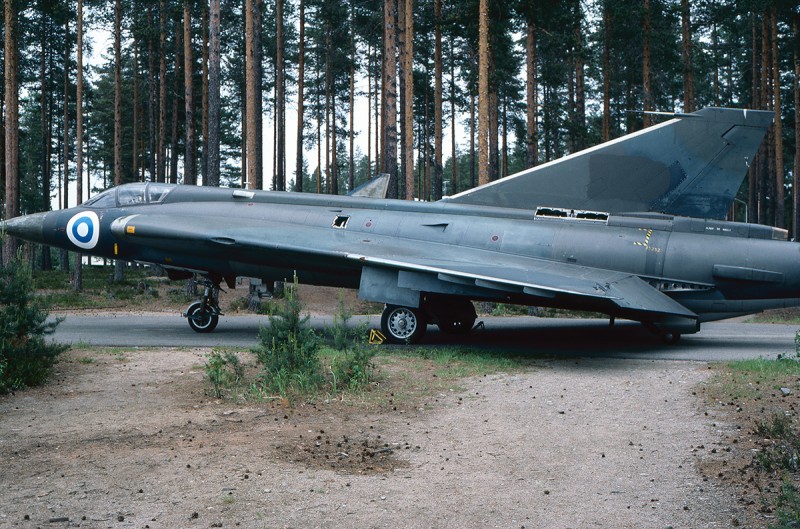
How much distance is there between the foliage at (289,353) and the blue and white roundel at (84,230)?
7.18 meters

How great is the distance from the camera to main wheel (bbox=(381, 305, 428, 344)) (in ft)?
43.6

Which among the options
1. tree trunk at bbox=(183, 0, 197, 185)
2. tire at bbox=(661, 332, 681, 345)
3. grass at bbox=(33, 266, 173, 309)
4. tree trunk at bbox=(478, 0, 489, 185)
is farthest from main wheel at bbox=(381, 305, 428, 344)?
tree trunk at bbox=(183, 0, 197, 185)

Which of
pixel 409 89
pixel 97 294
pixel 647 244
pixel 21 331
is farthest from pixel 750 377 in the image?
pixel 97 294

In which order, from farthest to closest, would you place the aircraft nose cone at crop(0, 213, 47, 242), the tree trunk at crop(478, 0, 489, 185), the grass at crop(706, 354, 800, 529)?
1. the tree trunk at crop(478, 0, 489, 185)
2. the aircraft nose cone at crop(0, 213, 47, 242)
3. the grass at crop(706, 354, 800, 529)

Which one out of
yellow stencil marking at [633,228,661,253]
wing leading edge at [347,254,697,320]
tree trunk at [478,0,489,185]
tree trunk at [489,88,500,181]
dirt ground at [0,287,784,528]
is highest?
tree trunk at [489,88,500,181]

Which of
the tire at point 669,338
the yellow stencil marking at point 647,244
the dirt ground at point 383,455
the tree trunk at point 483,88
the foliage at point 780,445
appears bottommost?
the dirt ground at point 383,455

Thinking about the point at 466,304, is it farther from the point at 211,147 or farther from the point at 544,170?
the point at 211,147

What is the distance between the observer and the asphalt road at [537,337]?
42.7 feet

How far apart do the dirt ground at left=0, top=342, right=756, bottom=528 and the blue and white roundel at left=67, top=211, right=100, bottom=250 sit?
6115 mm

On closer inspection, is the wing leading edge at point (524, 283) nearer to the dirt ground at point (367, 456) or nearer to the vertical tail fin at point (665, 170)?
the vertical tail fin at point (665, 170)

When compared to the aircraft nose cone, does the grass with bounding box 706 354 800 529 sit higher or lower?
lower

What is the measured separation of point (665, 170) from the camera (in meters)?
13.8

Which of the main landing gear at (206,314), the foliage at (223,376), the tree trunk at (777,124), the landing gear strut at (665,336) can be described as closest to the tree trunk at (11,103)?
the main landing gear at (206,314)

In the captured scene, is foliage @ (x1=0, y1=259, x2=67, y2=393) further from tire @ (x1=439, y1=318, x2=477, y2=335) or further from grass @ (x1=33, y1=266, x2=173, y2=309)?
grass @ (x1=33, y1=266, x2=173, y2=309)
